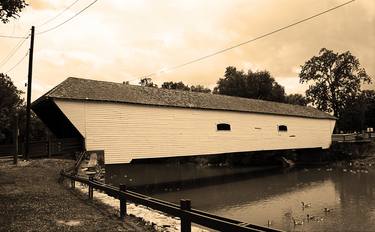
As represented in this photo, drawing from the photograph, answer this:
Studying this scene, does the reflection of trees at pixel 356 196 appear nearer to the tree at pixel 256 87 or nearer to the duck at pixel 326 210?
the duck at pixel 326 210

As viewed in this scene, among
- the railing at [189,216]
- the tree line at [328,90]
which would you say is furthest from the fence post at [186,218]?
the tree line at [328,90]

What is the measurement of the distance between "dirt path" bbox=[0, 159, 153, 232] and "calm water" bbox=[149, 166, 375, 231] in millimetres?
5700

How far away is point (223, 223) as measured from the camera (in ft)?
14.4

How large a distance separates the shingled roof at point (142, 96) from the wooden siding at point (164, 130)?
0.96 feet

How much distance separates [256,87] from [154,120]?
35991mm

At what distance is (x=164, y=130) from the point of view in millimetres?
18969

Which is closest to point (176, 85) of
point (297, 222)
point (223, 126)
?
point (223, 126)

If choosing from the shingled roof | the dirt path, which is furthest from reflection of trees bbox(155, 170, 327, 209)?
the dirt path

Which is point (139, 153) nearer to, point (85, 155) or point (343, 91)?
point (85, 155)

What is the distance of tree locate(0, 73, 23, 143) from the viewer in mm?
31500

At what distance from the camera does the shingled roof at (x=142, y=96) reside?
16500 mm

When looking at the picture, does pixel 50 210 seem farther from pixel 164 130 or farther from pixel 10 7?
pixel 164 130

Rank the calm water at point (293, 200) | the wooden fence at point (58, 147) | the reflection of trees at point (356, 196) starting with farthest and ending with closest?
the wooden fence at point (58, 147)
the reflection of trees at point (356, 196)
the calm water at point (293, 200)

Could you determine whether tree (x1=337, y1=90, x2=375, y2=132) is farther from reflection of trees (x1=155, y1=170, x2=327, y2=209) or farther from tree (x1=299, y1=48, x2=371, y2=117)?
reflection of trees (x1=155, y1=170, x2=327, y2=209)
